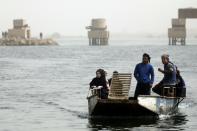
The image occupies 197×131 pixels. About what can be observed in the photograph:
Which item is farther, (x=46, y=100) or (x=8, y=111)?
(x=46, y=100)

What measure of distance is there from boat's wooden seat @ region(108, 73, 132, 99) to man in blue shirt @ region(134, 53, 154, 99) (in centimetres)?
40

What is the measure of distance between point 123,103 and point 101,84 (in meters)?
1.38

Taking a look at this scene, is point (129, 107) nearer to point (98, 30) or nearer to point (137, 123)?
point (137, 123)

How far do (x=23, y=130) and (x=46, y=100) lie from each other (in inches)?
405

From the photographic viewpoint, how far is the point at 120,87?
76.1ft

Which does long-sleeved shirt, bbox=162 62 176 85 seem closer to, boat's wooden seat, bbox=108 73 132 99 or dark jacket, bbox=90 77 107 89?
boat's wooden seat, bbox=108 73 132 99

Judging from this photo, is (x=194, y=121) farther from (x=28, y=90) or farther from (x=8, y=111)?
(x=28, y=90)

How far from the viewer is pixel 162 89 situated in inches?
973

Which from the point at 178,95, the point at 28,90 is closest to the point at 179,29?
the point at 28,90

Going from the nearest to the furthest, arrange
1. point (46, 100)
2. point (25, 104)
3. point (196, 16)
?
point (25, 104) < point (46, 100) < point (196, 16)

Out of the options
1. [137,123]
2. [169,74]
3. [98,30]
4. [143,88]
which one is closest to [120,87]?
[143,88]

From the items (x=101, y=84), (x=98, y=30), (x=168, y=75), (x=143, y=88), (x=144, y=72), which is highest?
(x=144, y=72)

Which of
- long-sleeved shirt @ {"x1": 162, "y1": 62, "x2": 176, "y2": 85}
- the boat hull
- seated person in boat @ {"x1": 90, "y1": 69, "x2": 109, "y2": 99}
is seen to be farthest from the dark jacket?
long-sleeved shirt @ {"x1": 162, "y1": 62, "x2": 176, "y2": 85}

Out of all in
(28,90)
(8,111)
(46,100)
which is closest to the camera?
(8,111)
